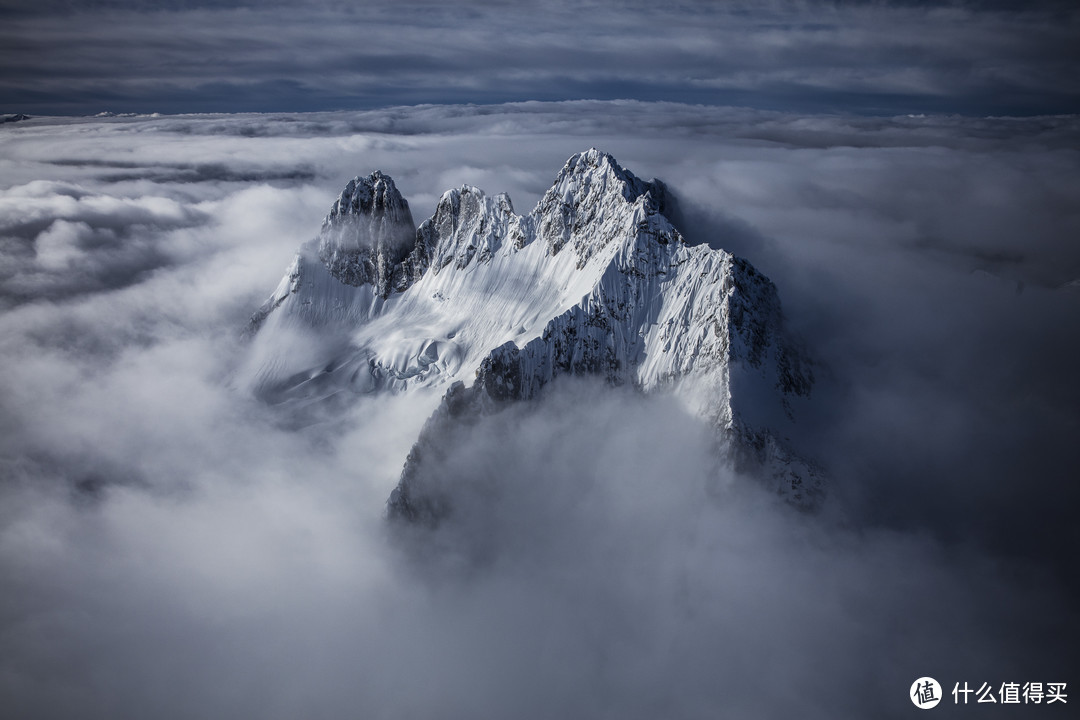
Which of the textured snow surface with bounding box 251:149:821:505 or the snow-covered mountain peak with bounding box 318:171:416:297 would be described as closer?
the textured snow surface with bounding box 251:149:821:505

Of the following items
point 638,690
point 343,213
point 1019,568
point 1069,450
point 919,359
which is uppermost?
point 343,213

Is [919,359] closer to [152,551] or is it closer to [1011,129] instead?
[152,551]

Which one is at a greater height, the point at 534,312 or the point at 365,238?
the point at 365,238

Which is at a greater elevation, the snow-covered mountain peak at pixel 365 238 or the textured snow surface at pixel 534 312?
the snow-covered mountain peak at pixel 365 238

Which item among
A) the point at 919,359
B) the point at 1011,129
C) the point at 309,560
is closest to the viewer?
the point at 919,359

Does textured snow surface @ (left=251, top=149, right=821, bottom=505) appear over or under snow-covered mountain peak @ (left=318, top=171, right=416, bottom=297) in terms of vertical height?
under

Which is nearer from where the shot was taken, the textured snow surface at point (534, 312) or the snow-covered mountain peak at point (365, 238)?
the textured snow surface at point (534, 312)

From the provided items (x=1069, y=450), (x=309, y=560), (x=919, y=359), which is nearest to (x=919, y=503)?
(x=1069, y=450)

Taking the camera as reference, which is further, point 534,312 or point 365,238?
point 365,238
